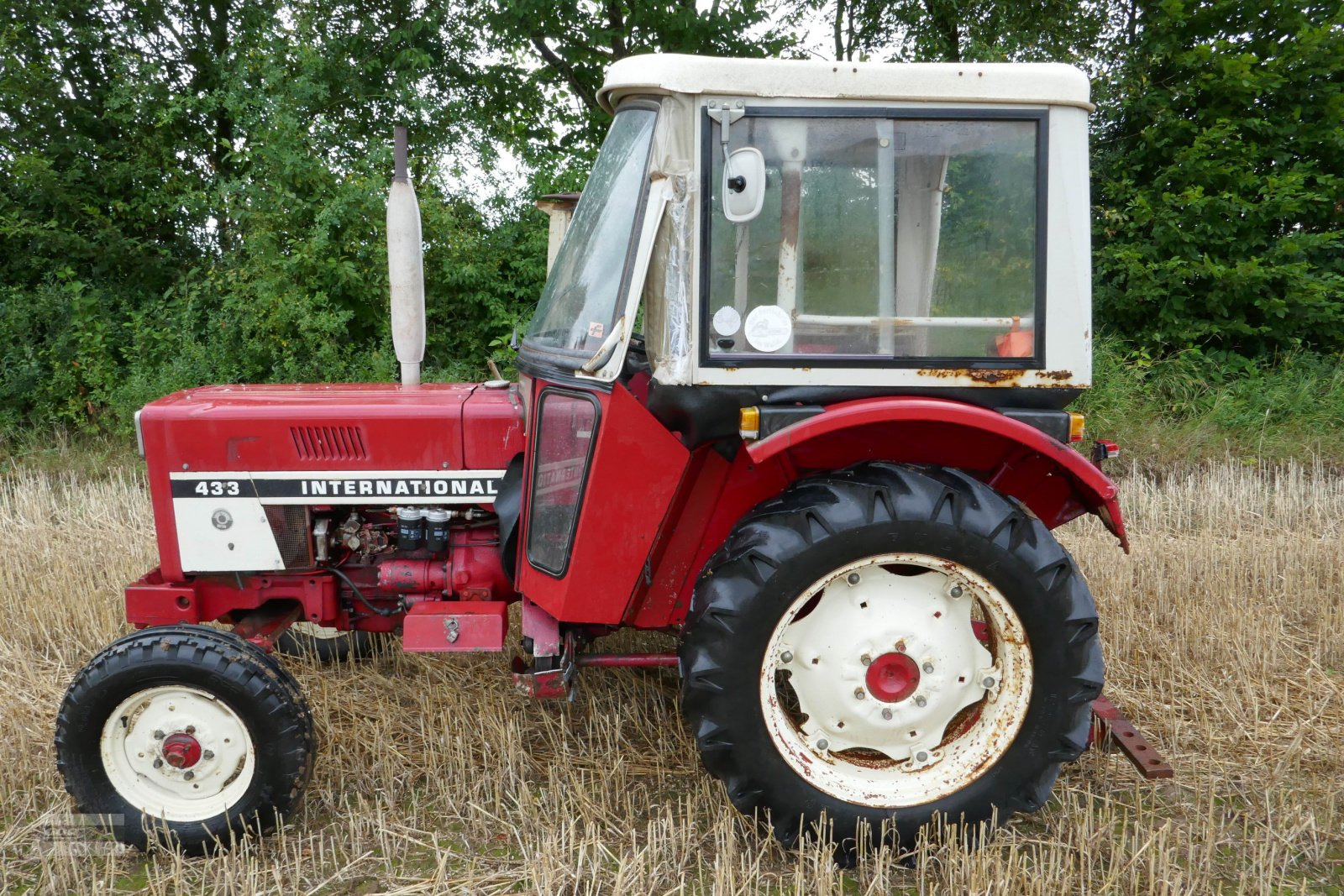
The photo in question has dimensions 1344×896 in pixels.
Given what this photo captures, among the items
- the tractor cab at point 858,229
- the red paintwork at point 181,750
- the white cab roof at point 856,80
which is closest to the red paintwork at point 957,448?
the tractor cab at point 858,229

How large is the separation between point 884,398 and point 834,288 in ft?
1.03

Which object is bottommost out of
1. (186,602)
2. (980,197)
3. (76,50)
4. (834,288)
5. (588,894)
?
(588,894)

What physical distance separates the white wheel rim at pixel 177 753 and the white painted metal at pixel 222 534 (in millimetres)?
499

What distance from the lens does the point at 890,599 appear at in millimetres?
2555

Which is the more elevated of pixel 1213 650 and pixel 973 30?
Result: pixel 973 30

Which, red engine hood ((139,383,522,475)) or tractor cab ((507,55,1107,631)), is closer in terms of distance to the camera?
tractor cab ((507,55,1107,631))

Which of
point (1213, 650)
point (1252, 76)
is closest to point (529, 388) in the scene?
point (1213, 650)

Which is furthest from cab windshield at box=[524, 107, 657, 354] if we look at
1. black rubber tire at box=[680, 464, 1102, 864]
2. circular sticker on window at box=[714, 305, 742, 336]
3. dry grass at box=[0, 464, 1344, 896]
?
dry grass at box=[0, 464, 1344, 896]

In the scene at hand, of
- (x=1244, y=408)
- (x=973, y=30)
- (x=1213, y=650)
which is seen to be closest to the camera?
(x=1213, y=650)

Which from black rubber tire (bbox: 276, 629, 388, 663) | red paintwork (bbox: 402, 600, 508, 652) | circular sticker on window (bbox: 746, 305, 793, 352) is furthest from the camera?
black rubber tire (bbox: 276, 629, 388, 663)

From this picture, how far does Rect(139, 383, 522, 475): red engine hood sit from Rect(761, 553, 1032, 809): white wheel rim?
1.13 metres

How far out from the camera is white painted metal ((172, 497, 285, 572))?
294 cm

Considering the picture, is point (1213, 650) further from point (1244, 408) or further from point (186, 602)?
point (1244, 408)

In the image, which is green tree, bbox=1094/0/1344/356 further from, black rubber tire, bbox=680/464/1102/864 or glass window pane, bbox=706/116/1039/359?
black rubber tire, bbox=680/464/1102/864
